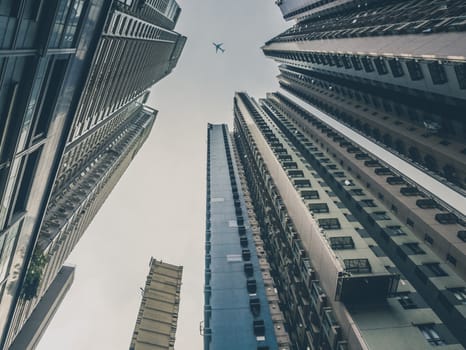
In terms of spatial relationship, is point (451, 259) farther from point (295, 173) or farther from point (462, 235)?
point (295, 173)

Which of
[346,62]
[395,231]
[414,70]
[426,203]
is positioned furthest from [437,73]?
[346,62]

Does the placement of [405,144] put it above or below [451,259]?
above

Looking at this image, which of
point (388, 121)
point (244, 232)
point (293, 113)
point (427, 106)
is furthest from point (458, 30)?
point (293, 113)

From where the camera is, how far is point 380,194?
50750 mm

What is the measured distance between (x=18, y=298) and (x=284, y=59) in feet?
293

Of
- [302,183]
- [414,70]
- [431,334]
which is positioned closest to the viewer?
[431,334]

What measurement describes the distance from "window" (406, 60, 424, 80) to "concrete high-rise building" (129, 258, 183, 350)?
44689mm

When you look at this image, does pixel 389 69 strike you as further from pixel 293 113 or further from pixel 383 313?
pixel 293 113

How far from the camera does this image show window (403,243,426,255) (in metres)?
39.7

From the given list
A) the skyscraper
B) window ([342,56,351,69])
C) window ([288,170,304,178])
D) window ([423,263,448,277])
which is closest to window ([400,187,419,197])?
the skyscraper

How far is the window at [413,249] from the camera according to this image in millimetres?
39719

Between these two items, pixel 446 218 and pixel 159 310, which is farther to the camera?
pixel 159 310

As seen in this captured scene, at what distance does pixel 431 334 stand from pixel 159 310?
35.8 m

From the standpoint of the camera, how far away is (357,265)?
30.1 m
